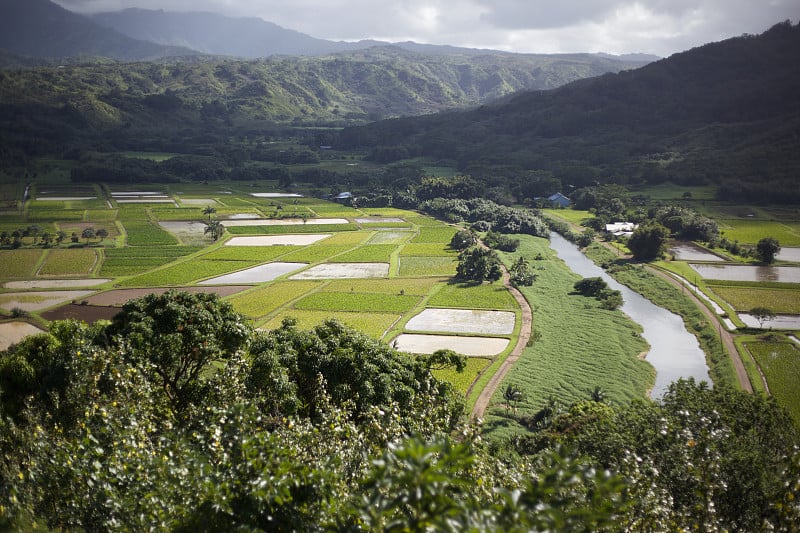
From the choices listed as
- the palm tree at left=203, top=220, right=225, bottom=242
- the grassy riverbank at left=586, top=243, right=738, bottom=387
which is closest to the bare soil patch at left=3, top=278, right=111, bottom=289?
the palm tree at left=203, top=220, right=225, bottom=242

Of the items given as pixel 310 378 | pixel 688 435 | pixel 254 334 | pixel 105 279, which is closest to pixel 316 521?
pixel 688 435

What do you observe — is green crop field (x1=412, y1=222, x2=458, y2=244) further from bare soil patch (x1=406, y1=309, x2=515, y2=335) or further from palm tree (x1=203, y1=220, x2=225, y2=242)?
bare soil patch (x1=406, y1=309, x2=515, y2=335)

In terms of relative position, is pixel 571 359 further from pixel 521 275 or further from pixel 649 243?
pixel 649 243

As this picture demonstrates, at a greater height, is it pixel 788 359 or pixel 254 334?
pixel 254 334

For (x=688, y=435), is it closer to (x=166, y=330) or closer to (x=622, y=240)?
(x=166, y=330)

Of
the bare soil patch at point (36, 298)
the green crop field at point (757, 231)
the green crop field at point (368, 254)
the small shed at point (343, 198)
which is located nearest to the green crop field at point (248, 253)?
the green crop field at point (368, 254)

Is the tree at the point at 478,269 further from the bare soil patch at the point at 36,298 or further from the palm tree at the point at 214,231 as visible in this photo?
the bare soil patch at the point at 36,298
